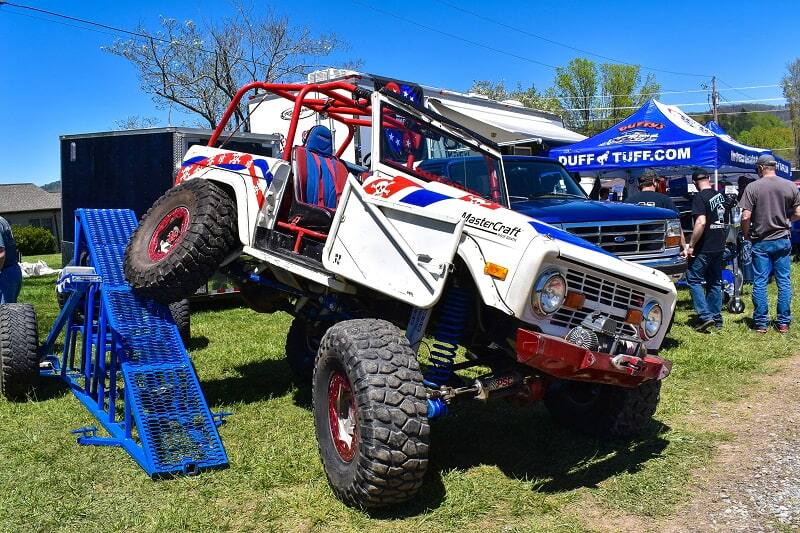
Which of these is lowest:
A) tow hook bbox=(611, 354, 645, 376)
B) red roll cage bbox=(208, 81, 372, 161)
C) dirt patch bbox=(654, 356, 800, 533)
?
dirt patch bbox=(654, 356, 800, 533)

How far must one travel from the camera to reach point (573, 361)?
394cm

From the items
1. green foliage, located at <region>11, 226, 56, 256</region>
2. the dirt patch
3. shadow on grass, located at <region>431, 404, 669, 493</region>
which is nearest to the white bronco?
shadow on grass, located at <region>431, 404, 669, 493</region>

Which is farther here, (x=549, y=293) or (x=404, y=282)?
(x=404, y=282)

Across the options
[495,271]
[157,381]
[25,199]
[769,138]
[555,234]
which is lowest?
[25,199]

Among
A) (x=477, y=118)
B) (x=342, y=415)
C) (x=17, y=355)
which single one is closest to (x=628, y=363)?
(x=342, y=415)

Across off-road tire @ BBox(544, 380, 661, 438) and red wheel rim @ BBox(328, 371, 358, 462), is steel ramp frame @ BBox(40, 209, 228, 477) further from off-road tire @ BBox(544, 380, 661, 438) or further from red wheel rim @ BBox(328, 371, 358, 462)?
off-road tire @ BBox(544, 380, 661, 438)

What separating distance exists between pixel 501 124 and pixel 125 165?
8.25 metres

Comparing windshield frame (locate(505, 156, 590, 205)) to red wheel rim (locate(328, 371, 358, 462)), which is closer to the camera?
red wheel rim (locate(328, 371, 358, 462))

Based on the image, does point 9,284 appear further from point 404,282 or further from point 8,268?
point 404,282

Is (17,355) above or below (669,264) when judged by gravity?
below

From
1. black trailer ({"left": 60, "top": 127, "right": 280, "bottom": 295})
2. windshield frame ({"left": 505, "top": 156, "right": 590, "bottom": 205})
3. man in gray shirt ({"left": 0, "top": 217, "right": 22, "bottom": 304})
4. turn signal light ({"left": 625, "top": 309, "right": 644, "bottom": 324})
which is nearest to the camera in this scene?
turn signal light ({"left": 625, "top": 309, "right": 644, "bottom": 324})

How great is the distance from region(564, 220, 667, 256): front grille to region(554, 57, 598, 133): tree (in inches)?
1970

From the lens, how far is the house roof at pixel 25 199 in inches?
2012

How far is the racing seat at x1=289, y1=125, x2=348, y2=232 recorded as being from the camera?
18.4 ft
